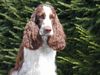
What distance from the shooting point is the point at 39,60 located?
8.95 m

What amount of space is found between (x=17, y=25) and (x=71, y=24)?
1.14 meters

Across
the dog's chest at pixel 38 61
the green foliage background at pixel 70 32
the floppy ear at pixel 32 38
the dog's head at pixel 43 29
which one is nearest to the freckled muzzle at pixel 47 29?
the dog's head at pixel 43 29

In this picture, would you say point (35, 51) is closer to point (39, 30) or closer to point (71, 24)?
point (39, 30)

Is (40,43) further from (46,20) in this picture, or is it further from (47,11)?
(47,11)

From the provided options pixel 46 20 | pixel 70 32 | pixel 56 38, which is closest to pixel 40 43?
pixel 56 38

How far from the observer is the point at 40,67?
898 cm

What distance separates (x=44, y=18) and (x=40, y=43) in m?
0.42

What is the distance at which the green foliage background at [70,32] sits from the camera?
991 cm

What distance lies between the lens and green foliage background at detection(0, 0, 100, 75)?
32.5ft

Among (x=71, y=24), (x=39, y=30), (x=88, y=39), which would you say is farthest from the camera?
(x=71, y=24)

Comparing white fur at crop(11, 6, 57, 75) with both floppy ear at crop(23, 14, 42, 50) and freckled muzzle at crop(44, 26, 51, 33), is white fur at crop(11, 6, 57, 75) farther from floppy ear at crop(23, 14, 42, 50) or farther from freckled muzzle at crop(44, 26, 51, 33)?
freckled muzzle at crop(44, 26, 51, 33)

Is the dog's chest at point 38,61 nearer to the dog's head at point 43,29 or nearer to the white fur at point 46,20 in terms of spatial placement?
the dog's head at point 43,29

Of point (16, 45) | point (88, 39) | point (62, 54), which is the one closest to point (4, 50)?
point (16, 45)

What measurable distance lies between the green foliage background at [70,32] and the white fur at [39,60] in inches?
40.0
